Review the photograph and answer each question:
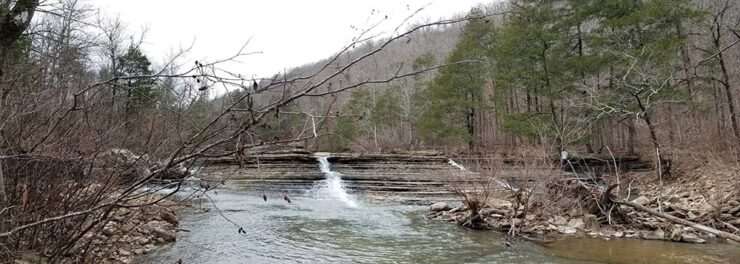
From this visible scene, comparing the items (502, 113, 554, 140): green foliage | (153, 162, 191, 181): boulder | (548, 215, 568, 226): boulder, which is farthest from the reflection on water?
(502, 113, 554, 140): green foliage

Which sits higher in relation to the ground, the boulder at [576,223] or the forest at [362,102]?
the forest at [362,102]

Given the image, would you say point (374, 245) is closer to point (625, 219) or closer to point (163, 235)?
point (163, 235)

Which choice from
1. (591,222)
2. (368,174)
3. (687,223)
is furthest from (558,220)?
(368,174)

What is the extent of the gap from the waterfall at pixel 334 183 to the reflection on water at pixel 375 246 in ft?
14.5

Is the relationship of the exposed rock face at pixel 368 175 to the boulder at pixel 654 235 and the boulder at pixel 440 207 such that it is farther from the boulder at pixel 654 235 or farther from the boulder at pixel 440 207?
the boulder at pixel 654 235

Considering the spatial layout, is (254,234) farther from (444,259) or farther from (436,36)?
(436,36)

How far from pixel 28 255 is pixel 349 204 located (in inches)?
491

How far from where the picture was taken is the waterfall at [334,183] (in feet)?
56.7

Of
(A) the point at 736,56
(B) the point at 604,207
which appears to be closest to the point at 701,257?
(B) the point at 604,207

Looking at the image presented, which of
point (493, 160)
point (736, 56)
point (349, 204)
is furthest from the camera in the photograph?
point (736, 56)

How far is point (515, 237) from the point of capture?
381 inches

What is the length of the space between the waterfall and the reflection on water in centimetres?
443

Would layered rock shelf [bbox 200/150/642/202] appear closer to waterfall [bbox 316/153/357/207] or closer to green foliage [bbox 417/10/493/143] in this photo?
waterfall [bbox 316/153/357/207]

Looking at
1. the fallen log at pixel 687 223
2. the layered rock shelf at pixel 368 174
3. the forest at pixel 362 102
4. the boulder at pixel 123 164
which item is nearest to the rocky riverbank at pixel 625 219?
the fallen log at pixel 687 223
